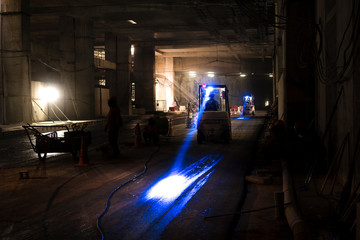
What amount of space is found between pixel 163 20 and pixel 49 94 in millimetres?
12271

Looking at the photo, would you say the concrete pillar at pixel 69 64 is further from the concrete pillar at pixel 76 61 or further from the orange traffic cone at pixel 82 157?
the orange traffic cone at pixel 82 157

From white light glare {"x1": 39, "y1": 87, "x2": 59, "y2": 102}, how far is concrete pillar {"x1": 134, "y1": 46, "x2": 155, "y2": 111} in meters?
17.0

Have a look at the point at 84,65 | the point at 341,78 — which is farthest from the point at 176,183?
the point at 84,65

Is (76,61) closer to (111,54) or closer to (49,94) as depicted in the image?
(49,94)

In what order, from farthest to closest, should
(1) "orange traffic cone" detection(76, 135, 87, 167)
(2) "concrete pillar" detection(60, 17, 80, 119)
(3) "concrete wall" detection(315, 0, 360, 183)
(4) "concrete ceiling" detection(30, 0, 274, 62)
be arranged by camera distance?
(2) "concrete pillar" detection(60, 17, 80, 119)
(4) "concrete ceiling" detection(30, 0, 274, 62)
(1) "orange traffic cone" detection(76, 135, 87, 167)
(3) "concrete wall" detection(315, 0, 360, 183)

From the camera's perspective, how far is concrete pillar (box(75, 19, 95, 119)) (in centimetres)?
3338

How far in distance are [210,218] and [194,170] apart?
4.24 m

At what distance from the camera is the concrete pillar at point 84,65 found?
3338 centimetres

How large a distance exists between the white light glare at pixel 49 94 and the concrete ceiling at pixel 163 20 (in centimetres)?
641

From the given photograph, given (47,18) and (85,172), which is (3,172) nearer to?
(85,172)

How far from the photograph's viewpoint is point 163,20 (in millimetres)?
35219

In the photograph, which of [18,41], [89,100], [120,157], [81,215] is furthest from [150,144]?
[89,100]

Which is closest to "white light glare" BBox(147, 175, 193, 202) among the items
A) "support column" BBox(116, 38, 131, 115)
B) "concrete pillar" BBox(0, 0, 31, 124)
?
"concrete pillar" BBox(0, 0, 31, 124)

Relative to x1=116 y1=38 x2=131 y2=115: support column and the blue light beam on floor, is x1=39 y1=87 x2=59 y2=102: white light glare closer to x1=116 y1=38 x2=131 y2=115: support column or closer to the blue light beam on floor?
x1=116 y1=38 x2=131 y2=115: support column
